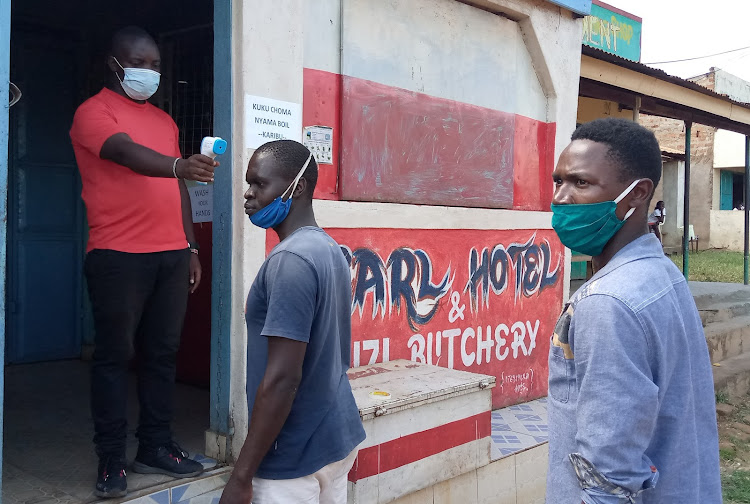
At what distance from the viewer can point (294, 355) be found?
6.48ft

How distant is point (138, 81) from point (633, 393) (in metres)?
2.62

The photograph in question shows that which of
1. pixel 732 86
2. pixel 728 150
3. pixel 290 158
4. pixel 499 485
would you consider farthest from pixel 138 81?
pixel 732 86

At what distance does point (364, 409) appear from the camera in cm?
341

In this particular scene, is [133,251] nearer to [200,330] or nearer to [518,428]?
[200,330]

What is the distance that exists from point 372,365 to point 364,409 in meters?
0.95

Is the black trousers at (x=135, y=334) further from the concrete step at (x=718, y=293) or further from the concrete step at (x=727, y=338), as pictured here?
the concrete step at (x=718, y=293)

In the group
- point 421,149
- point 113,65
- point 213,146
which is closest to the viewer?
point 213,146

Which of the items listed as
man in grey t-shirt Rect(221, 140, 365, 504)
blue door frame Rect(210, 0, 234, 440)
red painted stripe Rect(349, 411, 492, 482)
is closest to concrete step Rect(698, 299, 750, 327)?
red painted stripe Rect(349, 411, 492, 482)

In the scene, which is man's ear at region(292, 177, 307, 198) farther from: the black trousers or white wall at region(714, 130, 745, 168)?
white wall at region(714, 130, 745, 168)

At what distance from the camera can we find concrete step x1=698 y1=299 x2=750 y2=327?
9406mm

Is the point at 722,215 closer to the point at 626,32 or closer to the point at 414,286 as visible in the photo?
the point at 626,32

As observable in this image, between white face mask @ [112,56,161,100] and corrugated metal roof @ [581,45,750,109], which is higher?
corrugated metal roof @ [581,45,750,109]

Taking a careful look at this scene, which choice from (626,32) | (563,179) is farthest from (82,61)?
(626,32)

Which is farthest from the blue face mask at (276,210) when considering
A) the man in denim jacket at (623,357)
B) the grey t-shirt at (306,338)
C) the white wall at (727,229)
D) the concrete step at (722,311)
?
the white wall at (727,229)
